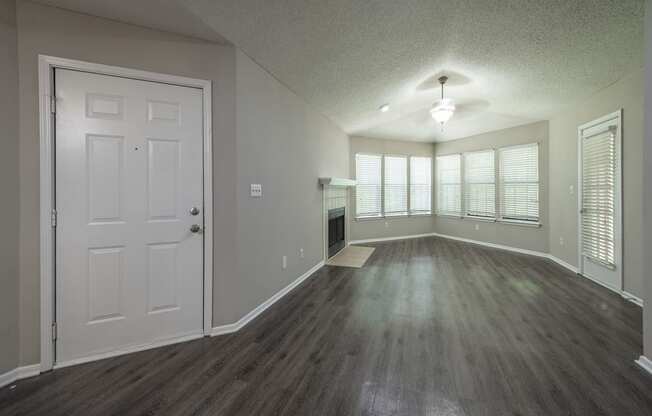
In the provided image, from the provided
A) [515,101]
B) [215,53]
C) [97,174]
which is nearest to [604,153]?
[515,101]

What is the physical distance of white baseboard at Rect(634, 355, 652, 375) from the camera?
1774mm

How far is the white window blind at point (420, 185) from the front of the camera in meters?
7.07

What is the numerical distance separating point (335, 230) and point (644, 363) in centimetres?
405

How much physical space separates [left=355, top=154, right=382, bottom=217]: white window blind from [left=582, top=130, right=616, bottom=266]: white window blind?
3.71 m

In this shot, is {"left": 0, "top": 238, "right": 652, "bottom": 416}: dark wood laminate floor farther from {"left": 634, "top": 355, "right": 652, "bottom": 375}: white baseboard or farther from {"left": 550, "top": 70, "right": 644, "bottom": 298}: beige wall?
{"left": 550, "top": 70, "right": 644, "bottom": 298}: beige wall

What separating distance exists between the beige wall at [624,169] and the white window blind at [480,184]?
1.20 m

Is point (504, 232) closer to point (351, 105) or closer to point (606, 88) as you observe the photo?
point (606, 88)

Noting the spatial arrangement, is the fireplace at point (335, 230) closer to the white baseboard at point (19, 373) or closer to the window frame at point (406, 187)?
the window frame at point (406, 187)

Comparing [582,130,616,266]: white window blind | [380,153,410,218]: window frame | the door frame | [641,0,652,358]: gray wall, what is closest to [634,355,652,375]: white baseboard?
[641,0,652,358]: gray wall

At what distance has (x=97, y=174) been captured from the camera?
1.96 metres

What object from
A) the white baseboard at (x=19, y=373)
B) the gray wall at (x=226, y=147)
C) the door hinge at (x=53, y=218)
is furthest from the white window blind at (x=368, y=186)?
the white baseboard at (x=19, y=373)

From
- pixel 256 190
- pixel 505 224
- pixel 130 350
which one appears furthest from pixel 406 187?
pixel 130 350

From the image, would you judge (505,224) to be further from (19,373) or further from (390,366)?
(19,373)

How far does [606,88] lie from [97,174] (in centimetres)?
563
